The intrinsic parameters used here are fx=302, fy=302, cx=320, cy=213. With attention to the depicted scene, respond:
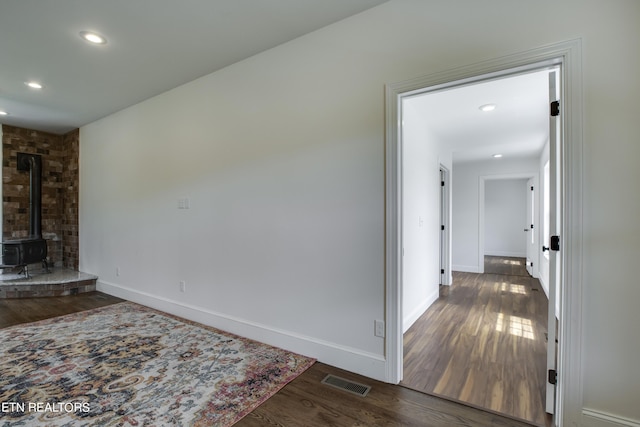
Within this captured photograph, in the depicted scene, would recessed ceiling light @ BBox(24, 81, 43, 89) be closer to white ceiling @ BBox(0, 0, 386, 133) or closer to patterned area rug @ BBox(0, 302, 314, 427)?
white ceiling @ BBox(0, 0, 386, 133)

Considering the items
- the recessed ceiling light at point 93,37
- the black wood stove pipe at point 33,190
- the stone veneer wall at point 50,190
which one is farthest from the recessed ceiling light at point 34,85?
the black wood stove pipe at point 33,190

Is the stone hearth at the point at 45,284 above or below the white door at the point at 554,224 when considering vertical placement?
below

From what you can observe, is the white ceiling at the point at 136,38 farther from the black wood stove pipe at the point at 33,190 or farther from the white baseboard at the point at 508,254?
the white baseboard at the point at 508,254

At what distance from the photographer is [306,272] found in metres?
2.56

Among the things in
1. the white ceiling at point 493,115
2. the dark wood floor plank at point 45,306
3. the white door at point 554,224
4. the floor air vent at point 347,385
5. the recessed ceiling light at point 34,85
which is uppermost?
the recessed ceiling light at point 34,85

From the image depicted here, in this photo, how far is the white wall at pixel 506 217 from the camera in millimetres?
8969

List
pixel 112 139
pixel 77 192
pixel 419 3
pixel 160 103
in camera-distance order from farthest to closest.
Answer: pixel 77 192
pixel 112 139
pixel 160 103
pixel 419 3

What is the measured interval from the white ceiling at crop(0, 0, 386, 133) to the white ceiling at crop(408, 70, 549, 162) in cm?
125

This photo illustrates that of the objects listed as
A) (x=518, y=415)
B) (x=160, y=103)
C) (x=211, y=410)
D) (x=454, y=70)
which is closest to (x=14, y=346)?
(x=211, y=410)

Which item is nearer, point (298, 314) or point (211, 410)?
point (211, 410)

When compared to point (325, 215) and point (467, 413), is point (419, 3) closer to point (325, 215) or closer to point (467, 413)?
point (325, 215)

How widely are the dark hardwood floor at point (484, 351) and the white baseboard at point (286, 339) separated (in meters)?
0.30

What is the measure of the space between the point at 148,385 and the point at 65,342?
137 cm

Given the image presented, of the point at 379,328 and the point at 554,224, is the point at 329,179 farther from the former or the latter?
the point at 554,224
